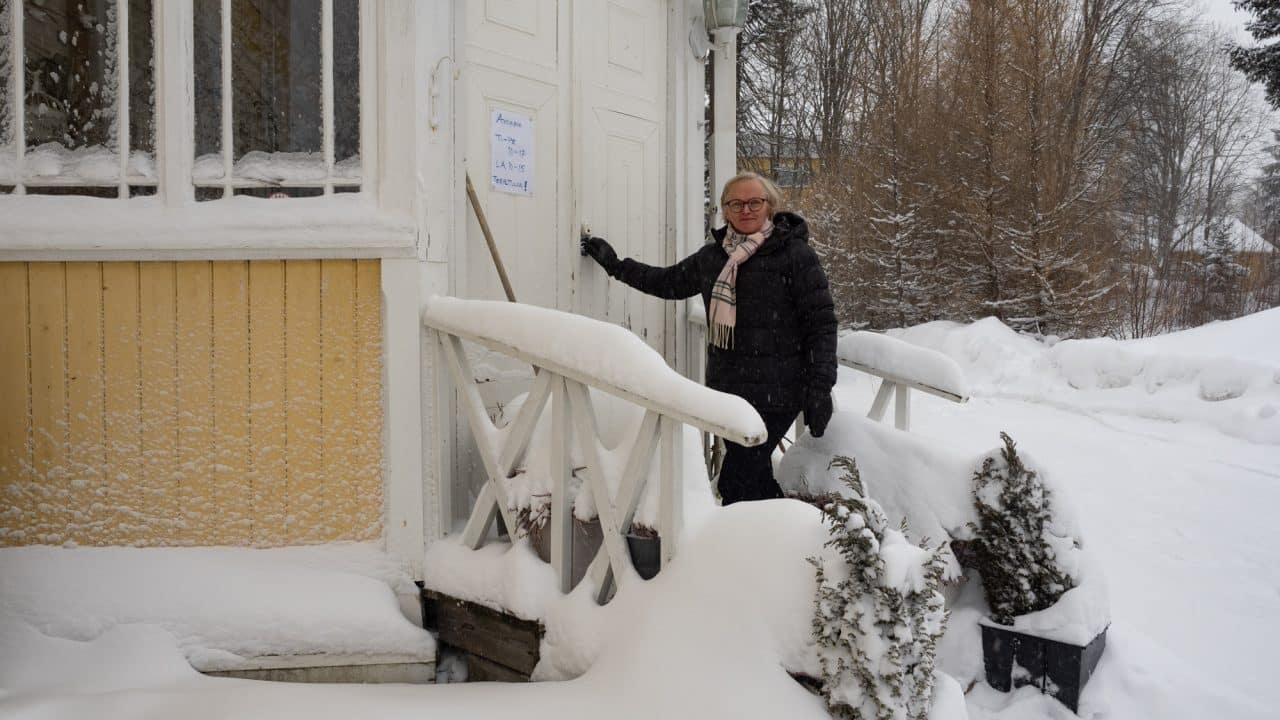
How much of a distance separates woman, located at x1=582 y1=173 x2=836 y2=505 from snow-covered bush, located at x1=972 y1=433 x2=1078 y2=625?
68 cm

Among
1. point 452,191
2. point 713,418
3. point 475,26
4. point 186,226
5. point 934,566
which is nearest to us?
point 934,566

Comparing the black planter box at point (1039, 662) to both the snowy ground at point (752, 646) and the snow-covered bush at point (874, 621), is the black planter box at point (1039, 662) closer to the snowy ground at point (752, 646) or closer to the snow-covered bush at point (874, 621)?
the snowy ground at point (752, 646)

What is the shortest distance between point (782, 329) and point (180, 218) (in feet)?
7.15

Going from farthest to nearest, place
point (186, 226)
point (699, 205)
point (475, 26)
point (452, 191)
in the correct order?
point (699, 205)
point (475, 26)
point (452, 191)
point (186, 226)

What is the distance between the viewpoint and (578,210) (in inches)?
157

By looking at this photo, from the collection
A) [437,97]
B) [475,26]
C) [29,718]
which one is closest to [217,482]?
[29,718]

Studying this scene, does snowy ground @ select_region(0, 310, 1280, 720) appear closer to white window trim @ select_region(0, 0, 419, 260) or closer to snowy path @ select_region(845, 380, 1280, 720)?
snowy path @ select_region(845, 380, 1280, 720)

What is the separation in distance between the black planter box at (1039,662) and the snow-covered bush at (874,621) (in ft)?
3.24

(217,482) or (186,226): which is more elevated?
(186,226)

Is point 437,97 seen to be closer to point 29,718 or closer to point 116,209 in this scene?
point 116,209

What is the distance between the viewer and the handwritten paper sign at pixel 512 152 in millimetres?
3611

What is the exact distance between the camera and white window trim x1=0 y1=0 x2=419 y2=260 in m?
2.75

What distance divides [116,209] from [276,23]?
80 centimetres

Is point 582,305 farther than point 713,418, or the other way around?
point 582,305
